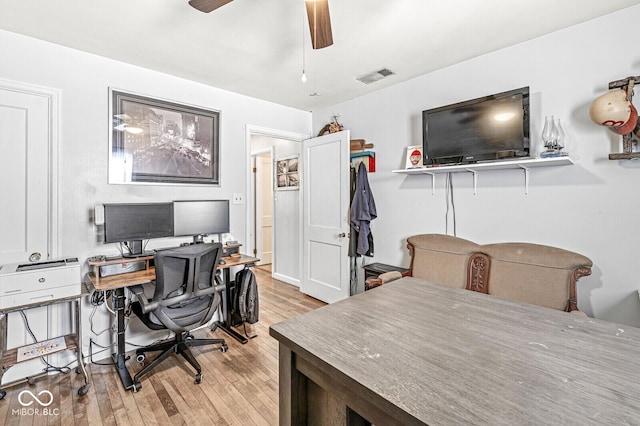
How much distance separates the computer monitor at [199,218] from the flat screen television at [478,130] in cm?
209

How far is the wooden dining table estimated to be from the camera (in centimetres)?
71

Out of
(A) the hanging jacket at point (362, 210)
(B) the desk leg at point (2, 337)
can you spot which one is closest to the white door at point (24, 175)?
(B) the desk leg at point (2, 337)

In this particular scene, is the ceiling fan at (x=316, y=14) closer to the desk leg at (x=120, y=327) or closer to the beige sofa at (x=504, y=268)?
the beige sofa at (x=504, y=268)

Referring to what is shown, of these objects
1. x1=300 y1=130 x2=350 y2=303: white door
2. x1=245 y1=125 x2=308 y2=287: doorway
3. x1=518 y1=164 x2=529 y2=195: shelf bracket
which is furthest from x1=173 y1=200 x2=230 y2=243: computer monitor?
x1=518 y1=164 x2=529 y2=195: shelf bracket

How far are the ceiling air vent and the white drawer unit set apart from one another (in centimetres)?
294

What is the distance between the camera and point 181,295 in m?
2.19

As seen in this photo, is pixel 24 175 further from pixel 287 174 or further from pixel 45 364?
pixel 287 174

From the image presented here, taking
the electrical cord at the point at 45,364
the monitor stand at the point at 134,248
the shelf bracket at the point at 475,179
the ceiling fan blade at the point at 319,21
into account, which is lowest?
the electrical cord at the point at 45,364

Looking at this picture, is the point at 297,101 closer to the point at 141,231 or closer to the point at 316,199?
the point at 316,199

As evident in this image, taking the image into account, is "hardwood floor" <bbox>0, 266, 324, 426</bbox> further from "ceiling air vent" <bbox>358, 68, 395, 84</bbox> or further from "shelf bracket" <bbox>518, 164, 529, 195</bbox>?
"ceiling air vent" <bbox>358, 68, 395, 84</bbox>

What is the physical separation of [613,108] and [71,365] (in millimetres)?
4272

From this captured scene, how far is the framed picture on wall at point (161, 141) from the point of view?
103 inches

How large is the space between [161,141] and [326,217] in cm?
195

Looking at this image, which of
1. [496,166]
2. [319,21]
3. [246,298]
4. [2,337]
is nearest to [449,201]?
[496,166]
